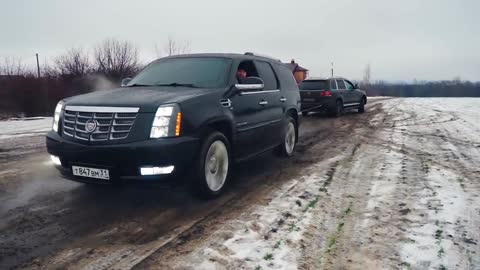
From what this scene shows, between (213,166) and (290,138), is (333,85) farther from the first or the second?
(213,166)

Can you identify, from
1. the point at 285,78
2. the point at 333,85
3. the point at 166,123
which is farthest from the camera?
the point at 333,85

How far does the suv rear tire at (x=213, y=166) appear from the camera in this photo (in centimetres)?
429

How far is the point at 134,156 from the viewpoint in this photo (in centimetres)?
383

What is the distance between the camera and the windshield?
5.01m

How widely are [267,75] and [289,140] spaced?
5.16 feet

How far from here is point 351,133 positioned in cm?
1062

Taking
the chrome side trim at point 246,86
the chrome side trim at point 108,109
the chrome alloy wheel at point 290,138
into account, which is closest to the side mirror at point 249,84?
the chrome side trim at point 246,86

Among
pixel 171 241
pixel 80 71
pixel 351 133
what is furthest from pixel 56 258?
pixel 80 71

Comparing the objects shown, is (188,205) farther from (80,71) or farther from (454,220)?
(80,71)

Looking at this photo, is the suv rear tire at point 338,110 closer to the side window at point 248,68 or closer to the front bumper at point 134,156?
the side window at point 248,68

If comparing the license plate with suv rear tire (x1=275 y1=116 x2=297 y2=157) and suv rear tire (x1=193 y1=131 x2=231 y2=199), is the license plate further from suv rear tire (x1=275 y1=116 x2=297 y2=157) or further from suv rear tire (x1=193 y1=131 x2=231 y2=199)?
suv rear tire (x1=275 y1=116 x2=297 y2=157)

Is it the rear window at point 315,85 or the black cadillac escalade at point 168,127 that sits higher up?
the rear window at point 315,85

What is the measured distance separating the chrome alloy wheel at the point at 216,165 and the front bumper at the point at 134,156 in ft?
1.42

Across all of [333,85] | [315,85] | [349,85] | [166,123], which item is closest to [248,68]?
[166,123]
